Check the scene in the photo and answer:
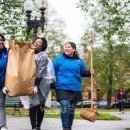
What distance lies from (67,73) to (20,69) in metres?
1.00

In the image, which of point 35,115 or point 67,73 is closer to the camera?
point 67,73

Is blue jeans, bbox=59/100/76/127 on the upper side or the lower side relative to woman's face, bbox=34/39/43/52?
lower

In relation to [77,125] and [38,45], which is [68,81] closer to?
[38,45]

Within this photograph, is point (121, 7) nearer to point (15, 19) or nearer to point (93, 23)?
point (15, 19)

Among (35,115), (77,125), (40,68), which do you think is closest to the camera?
(40,68)

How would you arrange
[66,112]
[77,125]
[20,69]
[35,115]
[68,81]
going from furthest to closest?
[77,125] < [35,115] < [68,81] < [66,112] < [20,69]

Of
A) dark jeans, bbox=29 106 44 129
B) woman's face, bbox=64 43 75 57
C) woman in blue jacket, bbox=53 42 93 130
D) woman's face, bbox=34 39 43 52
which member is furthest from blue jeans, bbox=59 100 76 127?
woman's face, bbox=34 39 43 52

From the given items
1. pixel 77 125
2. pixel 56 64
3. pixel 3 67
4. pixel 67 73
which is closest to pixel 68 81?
pixel 67 73

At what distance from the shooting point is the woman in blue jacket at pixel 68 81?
403 inches

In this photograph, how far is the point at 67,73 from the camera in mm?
10422

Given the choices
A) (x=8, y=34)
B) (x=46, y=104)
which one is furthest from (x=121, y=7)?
(x=46, y=104)

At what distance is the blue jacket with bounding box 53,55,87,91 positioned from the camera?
1036 centimetres

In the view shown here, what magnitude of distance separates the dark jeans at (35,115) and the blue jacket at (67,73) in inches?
28.3

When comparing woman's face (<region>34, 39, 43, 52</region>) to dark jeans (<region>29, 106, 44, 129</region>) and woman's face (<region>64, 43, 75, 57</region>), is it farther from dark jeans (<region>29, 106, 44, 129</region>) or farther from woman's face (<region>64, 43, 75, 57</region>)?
dark jeans (<region>29, 106, 44, 129</region>)
